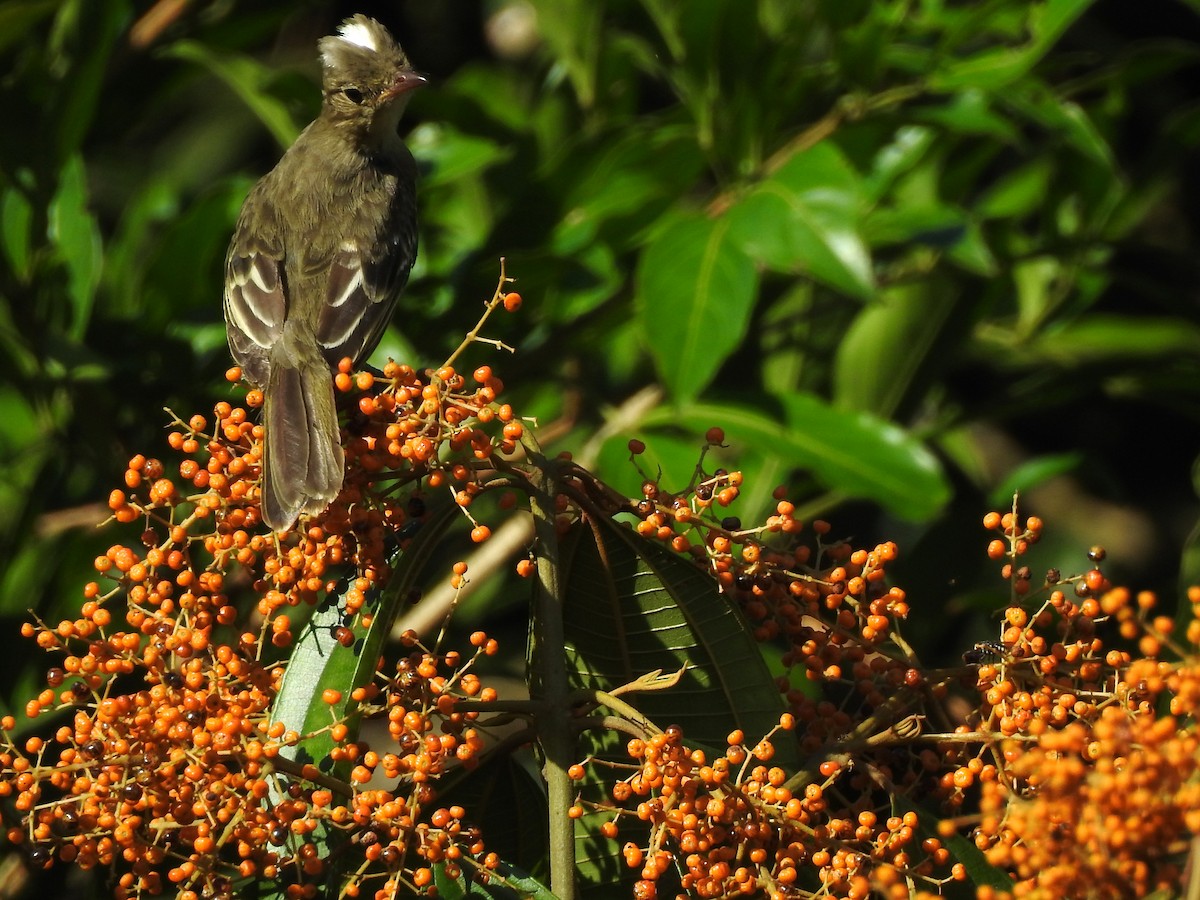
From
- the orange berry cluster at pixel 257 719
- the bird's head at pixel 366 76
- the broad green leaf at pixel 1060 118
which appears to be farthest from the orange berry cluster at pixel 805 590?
the bird's head at pixel 366 76

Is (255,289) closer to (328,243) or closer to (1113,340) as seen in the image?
(328,243)

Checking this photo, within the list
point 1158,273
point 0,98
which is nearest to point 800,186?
point 0,98

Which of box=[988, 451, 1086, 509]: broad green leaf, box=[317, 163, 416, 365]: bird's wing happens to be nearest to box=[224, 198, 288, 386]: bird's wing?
box=[317, 163, 416, 365]: bird's wing

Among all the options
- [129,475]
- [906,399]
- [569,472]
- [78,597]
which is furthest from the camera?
[906,399]

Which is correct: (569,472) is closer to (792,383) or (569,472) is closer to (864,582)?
(864,582)

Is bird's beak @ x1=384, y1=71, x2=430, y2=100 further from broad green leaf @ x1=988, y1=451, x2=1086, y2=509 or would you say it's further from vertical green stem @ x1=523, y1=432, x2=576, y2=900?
vertical green stem @ x1=523, y1=432, x2=576, y2=900

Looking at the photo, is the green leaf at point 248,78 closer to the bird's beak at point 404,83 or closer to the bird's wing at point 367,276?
the bird's beak at point 404,83

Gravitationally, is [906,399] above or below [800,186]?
below
